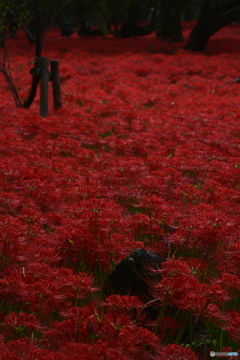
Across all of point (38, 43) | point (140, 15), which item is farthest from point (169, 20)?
point (38, 43)

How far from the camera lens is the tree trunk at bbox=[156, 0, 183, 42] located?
723 inches

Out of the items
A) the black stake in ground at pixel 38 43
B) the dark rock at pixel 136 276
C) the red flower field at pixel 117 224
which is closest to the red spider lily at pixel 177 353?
the red flower field at pixel 117 224

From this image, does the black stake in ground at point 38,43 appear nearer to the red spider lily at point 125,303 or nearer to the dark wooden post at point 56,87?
the dark wooden post at point 56,87

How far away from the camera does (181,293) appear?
3010 millimetres

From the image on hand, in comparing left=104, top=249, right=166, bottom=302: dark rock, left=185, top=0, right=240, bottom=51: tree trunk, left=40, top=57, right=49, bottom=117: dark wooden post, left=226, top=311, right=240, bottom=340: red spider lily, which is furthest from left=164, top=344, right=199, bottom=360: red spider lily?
left=185, top=0, right=240, bottom=51: tree trunk

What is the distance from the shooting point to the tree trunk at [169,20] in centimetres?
1837

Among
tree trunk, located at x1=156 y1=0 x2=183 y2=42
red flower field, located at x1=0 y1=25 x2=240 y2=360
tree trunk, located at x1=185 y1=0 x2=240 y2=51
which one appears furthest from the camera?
tree trunk, located at x1=156 y1=0 x2=183 y2=42

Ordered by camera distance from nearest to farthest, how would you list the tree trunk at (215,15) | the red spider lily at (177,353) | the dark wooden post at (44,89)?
the red spider lily at (177,353)
the dark wooden post at (44,89)
the tree trunk at (215,15)

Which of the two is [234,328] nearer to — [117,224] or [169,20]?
[117,224]

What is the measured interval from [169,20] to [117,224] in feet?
55.3

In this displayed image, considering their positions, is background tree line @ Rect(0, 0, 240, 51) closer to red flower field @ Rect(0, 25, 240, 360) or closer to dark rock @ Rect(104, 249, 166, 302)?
red flower field @ Rect(0, 25, 240, 360)

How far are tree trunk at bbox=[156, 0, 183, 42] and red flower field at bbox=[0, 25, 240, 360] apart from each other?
354 inches

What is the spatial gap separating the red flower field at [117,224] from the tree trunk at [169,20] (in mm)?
8998

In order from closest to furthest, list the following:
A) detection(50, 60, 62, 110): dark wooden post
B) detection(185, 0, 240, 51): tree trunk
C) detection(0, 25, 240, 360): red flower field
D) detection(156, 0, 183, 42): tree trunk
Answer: detection(0, 25, 240, 360): red flower field → detection(50, 60, 62, 110): dark wooden post → detection(185, 0, 240, 51): tree trunk → detection(156, 0, 183, 42): tree trunk
